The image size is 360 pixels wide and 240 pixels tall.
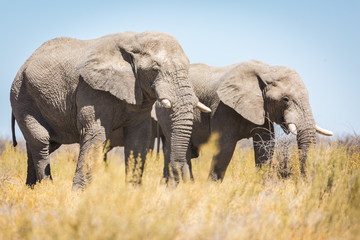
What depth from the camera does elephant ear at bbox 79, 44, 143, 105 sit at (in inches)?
231

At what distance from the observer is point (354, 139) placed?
324 inches

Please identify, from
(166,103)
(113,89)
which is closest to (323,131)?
(166,103)

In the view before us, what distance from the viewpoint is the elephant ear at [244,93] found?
747cm

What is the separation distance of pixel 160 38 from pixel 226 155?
8.48ft

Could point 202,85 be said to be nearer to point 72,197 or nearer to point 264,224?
point 72,197

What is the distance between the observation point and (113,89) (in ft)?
19.2

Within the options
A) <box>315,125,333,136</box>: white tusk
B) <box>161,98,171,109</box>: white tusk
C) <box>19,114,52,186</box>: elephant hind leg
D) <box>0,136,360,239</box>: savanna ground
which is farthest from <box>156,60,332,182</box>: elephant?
<box>0,136,360,239</box>: savanna ground

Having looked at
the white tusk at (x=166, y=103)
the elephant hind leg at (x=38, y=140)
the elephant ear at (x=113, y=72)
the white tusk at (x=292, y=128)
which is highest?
the elephant ear at (x=113, y=72)

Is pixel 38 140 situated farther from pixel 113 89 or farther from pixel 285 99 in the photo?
pixel 285 99

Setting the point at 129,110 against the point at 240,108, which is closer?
the point at 129,110

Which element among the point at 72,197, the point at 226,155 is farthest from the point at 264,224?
the point at 226,155

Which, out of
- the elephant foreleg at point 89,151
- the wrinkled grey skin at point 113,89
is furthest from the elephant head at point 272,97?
the elephant foreleg at point 89,151

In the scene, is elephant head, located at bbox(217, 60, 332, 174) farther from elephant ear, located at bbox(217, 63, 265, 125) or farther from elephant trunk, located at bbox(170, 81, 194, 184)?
elephant trunk, located at bbox(170, 81, 194, 184)

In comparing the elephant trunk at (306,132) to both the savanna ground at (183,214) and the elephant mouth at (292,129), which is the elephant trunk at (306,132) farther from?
the savanna ground at (183,214)
